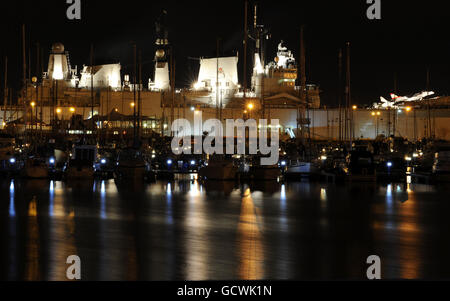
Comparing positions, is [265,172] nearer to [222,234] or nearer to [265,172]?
[265,172]

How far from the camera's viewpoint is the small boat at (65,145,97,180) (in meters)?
32.5

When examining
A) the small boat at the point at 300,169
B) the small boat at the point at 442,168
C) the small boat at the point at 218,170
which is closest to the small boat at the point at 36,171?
the small boat at the point at 218,170

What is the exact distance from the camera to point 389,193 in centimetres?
2597

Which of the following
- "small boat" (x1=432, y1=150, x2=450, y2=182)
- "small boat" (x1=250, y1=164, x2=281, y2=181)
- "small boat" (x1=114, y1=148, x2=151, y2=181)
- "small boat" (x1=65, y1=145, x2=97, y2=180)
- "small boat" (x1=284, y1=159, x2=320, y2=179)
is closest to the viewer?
"small boat" (x1=432, y1=150, x2=450, y2=182)

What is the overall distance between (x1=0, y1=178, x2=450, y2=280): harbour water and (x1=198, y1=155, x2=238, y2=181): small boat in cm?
509

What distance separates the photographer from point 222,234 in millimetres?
14992

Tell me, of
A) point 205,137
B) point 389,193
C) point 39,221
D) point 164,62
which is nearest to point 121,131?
point 205,137

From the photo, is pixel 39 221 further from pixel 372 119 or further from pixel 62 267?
pixel 372 119

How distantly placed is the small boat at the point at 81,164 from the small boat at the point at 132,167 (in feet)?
4.91

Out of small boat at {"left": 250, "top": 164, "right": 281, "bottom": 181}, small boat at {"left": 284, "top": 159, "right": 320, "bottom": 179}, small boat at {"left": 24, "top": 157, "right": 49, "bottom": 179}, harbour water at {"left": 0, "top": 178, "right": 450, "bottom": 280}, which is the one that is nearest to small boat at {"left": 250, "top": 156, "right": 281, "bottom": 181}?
small boat at {"left": 250, "top": 164, "right": 281, "bottom": 181}

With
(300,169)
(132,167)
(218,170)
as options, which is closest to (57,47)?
(300,169)

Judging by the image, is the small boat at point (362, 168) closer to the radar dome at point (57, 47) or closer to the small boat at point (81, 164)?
the small boat at point (81, 164)

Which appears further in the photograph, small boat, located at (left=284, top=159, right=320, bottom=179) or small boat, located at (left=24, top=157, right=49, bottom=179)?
small boat, located at (left=284, top=159, right=320, bottom=179)

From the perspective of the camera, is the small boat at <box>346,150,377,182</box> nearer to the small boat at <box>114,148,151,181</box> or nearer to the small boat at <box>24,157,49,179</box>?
the small boat at <box>114,148,151,181</box>
